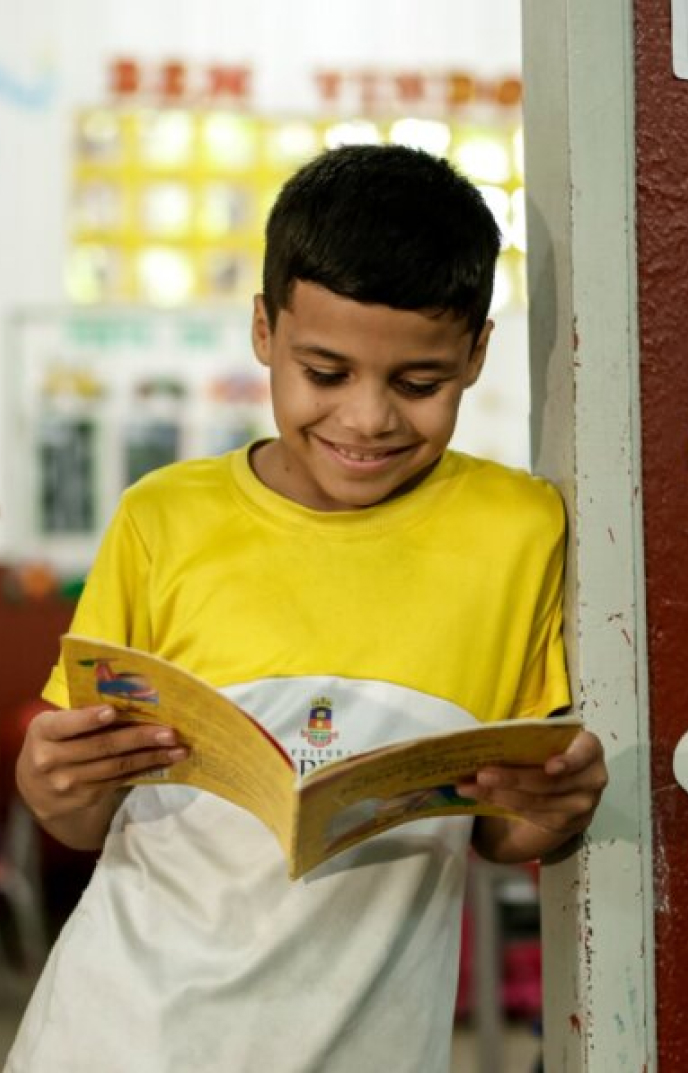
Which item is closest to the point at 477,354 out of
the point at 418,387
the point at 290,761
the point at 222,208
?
the point at 418,387

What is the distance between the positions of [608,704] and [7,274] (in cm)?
359

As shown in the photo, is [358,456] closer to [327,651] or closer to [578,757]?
[327,651]

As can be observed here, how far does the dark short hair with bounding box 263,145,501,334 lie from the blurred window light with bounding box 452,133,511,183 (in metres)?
3.28

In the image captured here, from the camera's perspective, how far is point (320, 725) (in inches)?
49.5

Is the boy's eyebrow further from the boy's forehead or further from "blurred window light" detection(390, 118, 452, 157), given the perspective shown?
"blurred window light" detection(390, 118, 452, 157)

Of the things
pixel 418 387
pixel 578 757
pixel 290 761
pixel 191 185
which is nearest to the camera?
pixel 290 761

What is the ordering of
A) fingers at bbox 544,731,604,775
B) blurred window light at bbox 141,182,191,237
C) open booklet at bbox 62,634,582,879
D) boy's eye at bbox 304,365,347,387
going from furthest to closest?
blurred window light at bbox 141,182,191,237 < boy's eye at bbox 304,365,347,387 < fingers at bbox 544,731,604,775 < open booklet at bbox 62,634,582,879

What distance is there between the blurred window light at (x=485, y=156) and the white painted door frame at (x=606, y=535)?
10.8 ft

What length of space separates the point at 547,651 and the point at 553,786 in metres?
0.17

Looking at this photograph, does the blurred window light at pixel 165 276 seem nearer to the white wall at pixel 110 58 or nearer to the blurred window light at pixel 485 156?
the white wall at pixel 110 58

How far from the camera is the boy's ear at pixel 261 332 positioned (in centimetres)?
134

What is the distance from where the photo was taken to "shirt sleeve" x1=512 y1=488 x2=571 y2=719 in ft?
4.28

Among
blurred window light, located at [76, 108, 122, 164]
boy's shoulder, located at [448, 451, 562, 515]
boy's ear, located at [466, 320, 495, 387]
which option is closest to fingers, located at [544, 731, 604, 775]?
boy's shoulder, located at [448, 451, 562, 515]

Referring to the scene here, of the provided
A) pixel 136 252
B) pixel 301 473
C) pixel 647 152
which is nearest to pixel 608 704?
pixel 301 473
